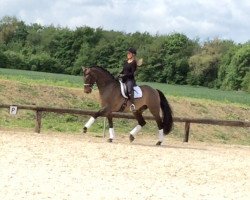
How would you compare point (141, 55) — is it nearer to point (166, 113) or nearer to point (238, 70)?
point (238, 70)

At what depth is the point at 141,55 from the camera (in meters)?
68.2

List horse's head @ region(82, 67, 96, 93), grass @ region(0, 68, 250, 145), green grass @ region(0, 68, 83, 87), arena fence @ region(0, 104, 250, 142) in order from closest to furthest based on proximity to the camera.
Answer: horse's head @ region(82, 67, 96, 93) < arena fence @ region(0, 104, 250, 142) < grass @ region(0, 68, 250, 145) < green grass @ region(0, 68, 83, 87)

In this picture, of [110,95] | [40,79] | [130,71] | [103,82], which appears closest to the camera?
[130,71]

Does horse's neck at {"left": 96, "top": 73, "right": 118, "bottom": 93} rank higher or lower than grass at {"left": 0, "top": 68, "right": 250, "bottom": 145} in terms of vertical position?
higher

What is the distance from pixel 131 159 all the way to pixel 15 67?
167 feet

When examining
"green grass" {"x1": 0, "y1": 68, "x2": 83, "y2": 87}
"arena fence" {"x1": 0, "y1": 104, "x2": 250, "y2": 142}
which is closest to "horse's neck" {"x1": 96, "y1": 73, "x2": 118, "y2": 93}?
"arena fence" {"x1": 0, "y1": 104, "x2": 250, "y2": 142}

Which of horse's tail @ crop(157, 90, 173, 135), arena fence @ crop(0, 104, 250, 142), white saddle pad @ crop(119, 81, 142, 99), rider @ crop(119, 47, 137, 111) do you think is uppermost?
rider @ crop(119, 47, 137, 111)

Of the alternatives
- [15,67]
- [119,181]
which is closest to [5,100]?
[119,181]

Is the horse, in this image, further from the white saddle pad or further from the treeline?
the treeline

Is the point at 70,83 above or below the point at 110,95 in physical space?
below

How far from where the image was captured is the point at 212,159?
1279 centimetres

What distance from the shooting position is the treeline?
213 ft

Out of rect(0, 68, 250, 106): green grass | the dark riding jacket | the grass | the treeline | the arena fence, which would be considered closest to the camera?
the dark riding jacket

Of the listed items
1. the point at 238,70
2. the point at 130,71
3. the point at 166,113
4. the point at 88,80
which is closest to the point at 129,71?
the point at 130,71
